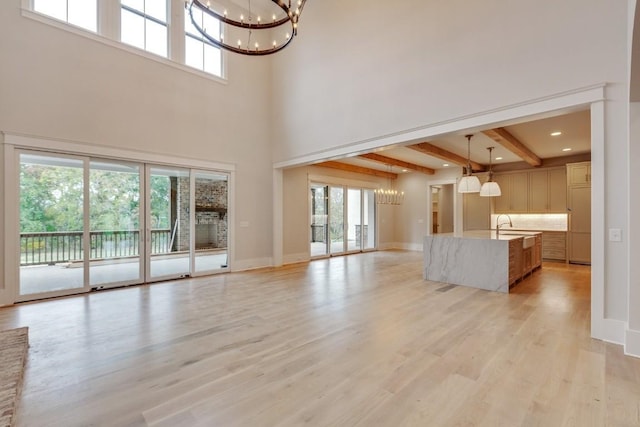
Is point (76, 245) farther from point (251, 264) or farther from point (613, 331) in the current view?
point (613, 331)

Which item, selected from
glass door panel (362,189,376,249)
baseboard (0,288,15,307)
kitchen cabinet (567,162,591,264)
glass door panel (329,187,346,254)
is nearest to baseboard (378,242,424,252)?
glass door panel (362,189,376,249)

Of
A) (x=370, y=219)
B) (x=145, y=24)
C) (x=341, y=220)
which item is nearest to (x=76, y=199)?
(x=145, y=24)

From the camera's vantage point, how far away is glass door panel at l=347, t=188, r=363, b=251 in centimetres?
1006

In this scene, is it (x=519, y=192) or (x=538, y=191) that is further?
(x=519, y=192)

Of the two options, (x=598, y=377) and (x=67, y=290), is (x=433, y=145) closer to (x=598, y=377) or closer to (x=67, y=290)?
(x=598, y=377)

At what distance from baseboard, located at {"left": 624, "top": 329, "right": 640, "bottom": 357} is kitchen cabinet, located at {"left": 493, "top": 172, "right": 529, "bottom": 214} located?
6.88 m

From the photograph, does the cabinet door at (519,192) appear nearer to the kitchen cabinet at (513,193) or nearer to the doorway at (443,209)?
the kitchen cabinet at (513,193)

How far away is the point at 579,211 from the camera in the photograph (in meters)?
7.55

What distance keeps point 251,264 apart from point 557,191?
8.56m

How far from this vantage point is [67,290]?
4.85 m

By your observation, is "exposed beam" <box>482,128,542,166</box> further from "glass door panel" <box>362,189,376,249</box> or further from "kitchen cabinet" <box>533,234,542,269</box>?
"glass door panel" <box>362,189,376,249</box>

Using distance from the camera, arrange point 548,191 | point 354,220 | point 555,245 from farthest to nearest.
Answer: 1. point 354,220
2. point 548,191
3. point 555,245

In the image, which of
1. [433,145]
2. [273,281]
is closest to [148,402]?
[273,281]

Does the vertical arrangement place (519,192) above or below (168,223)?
above
